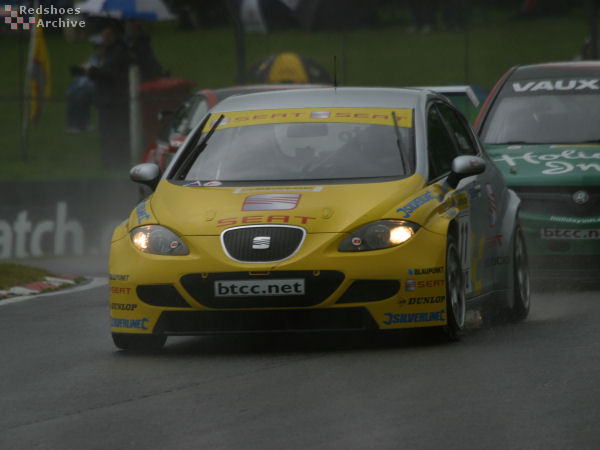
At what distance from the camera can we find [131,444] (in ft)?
20.5

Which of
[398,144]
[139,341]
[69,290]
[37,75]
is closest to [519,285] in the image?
[398,144]

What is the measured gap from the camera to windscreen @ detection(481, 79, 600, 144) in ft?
43.5

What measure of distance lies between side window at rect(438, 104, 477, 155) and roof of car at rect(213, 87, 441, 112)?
20cm

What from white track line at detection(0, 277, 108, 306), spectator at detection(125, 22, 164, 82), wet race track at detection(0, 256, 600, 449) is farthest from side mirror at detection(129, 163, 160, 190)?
spectator at detection(125, 22, 164, 82)

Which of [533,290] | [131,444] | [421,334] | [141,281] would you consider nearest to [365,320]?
[421,334]

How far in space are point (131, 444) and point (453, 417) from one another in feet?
4.32

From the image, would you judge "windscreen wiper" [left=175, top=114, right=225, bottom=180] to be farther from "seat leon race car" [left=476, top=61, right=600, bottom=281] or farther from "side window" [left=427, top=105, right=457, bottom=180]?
"seat leon race car" [left=476, top=61, right=600, bottom=281]

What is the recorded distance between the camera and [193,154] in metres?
9.77

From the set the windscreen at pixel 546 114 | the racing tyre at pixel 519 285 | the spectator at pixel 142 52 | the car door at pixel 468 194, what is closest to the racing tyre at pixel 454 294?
the car door at pixel 468 194

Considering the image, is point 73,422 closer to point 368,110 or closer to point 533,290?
point 368,110

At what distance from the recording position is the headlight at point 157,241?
8.72m

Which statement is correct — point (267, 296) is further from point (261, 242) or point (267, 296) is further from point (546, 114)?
point (546, 114)

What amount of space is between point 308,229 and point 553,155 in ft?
15.1

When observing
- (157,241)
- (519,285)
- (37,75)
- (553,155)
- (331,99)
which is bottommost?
(37,75)
